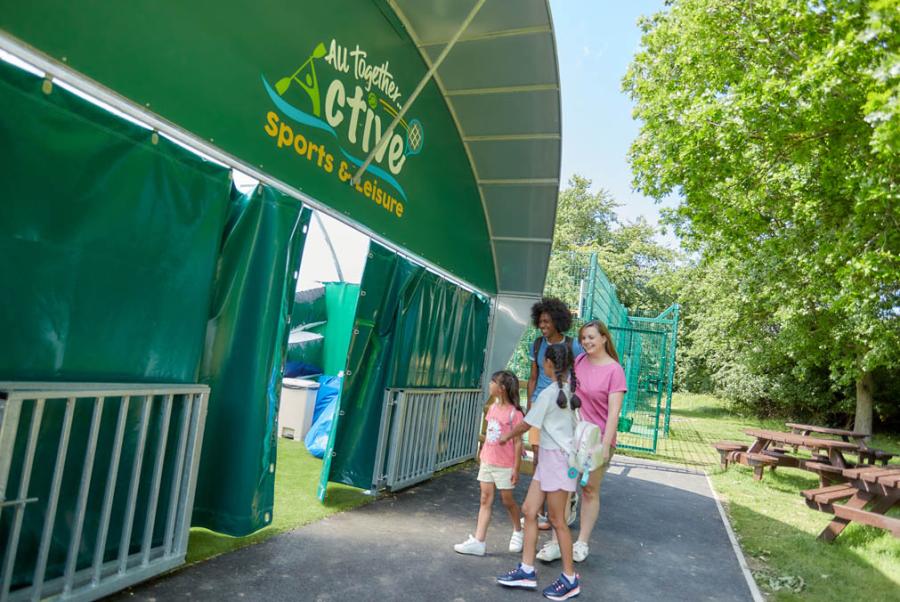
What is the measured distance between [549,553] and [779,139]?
6.91m

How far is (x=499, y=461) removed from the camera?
4418 mm

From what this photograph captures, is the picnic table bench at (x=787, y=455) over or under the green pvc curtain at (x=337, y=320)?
under

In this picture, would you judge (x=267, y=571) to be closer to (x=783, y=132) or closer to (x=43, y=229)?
(x=43, y=229)

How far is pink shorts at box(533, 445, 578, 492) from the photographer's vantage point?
3736 millimetres

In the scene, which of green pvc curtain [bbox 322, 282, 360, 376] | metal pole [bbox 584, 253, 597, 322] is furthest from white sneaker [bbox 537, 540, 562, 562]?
green pvc curtain [bbox 322, 282, 360, 376]

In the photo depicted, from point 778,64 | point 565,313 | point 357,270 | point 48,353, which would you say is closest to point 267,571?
point 48,353

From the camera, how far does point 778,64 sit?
29.1 ft

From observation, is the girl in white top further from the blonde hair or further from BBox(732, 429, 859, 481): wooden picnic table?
BBox(732, 429, 859, 481): wooden picnic table

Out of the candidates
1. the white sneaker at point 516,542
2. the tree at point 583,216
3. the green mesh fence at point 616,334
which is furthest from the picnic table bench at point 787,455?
the tree at point 583,216

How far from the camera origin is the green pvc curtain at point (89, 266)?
2592 mm

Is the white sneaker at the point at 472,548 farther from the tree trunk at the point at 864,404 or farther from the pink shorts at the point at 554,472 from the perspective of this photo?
the tree trunk at the point at 864,404

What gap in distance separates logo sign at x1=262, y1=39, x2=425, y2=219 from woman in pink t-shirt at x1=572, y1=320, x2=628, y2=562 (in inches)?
101

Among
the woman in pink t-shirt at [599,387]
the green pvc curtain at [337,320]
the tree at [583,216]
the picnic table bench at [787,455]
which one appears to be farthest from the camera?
the tree at [583,216]

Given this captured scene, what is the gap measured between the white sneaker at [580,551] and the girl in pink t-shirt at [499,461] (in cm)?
43
